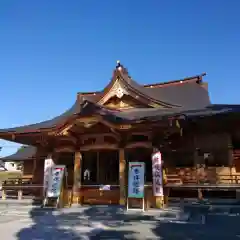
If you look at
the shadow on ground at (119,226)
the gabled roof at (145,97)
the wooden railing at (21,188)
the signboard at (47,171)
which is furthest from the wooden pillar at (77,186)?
the gabled roof at (145,97)

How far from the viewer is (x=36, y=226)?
866 cm

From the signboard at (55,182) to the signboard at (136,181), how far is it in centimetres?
324

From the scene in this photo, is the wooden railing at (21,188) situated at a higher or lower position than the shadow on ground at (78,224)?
higher

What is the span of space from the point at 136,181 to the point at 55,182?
3.78m

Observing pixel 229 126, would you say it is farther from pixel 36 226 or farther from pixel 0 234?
pixel 0 234

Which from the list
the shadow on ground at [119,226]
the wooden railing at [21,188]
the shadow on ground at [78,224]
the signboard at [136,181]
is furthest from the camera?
the wooden railing at [21,188]

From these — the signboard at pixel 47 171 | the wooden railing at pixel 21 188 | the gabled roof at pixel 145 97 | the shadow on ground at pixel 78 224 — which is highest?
the gabled roof at pixel 145 97

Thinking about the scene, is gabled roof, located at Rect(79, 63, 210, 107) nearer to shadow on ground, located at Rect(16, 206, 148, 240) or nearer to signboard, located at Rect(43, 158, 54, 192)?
signboard, located at Rect(43, 158, 54, 192)

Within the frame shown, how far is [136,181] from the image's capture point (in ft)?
37.2

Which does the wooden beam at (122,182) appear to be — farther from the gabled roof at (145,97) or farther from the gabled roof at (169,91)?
the gabled roof at (169,91)

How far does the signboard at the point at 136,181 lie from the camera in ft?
36.4

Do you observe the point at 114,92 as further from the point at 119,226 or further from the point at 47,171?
the point at 119,226

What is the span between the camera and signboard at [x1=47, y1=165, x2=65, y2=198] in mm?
12264

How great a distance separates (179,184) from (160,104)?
15.5 feet
